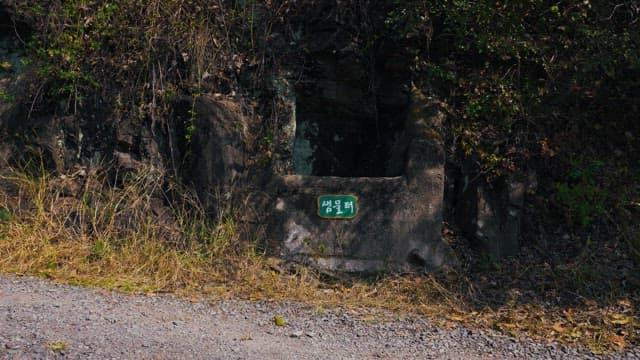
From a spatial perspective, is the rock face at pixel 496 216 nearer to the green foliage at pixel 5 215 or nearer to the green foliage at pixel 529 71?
the green foliage at pixel 529 71

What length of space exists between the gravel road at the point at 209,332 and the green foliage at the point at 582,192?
7.41ft

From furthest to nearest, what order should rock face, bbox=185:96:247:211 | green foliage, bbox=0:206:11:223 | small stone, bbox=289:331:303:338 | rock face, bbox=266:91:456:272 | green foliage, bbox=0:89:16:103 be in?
1. green foliage, bbox=0:89:16:103
2. rock face, bbox=185:96:247:211
3. green foliage, bbox=0:206:11:223
4. rock face, bbox=266:91:456:272
5. small stone, bbox=289:331:303:338

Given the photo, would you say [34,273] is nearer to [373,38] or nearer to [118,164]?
[118,164]

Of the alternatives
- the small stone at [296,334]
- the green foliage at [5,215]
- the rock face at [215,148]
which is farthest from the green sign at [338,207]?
the green foliage at [5,215]

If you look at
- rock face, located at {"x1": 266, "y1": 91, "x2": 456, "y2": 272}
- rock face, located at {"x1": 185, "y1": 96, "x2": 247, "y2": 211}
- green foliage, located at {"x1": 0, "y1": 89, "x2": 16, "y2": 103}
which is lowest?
rock face, located at {"x1": 266, "y1": 91, "x2": 456, "y2": 272}

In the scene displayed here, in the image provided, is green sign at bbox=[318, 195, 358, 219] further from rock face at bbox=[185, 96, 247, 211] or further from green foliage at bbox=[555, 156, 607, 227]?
green foliage at bbox=[555, 156, 607, 227]

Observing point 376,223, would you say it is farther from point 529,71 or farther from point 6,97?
point 6,97

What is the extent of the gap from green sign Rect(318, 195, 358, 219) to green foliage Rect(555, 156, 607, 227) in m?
2.15

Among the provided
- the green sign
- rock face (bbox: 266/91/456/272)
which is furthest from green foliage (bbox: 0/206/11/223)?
the green sign

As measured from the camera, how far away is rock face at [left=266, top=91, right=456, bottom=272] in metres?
6.16

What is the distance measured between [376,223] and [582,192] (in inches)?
85.1

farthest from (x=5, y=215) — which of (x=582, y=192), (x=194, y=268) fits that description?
(x=582, y=192)

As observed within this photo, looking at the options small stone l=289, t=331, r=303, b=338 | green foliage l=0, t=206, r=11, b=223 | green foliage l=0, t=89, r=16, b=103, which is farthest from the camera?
green foliage l=0, t=89, r=16, b=103

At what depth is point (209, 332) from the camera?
4.51 metres
